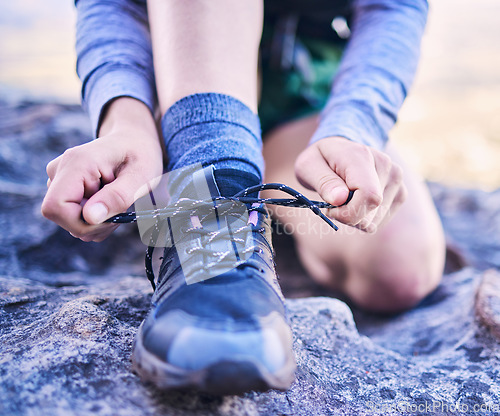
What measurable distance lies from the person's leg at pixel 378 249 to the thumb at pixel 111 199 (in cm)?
44

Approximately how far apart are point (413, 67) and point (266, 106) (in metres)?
0.45

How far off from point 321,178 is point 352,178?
50mm

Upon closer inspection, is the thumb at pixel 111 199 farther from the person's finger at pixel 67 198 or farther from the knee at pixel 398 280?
the knee at pixel 398 280

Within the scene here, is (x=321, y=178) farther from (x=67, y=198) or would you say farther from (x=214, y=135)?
(x=67, y=198)

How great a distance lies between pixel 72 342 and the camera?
1.42 feet

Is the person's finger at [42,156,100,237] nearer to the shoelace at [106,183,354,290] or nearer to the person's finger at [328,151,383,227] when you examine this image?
the shoelace at [106,183,354,290]

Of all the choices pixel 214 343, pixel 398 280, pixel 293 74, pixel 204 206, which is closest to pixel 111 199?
pixel 204 206

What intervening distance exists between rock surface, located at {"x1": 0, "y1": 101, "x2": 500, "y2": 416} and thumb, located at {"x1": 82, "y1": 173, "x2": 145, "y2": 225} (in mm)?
136

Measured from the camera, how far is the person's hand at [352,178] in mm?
479

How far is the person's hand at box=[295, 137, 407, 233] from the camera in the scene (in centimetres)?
48

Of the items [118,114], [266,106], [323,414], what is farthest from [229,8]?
[323,414]

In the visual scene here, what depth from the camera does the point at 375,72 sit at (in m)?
0.72

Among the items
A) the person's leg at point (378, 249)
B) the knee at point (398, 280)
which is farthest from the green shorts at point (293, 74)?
the knee at point (398, 280)

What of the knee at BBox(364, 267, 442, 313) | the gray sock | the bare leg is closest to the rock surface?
the knee at BBox(364, 267, 442, 313)
